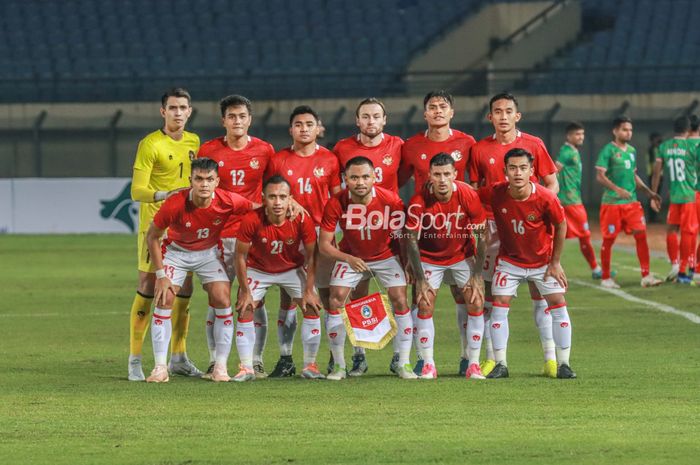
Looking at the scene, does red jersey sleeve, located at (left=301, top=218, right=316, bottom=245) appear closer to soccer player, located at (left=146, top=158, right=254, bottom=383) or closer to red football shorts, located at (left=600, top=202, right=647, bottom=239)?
soccer player, located at (left=146, top=158, right=254, bottom=383)

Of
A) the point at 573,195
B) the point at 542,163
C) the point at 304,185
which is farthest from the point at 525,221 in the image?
the point at 573,195

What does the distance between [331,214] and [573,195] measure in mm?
8868

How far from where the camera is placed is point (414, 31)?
35.7 m

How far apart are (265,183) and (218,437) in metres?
2.55

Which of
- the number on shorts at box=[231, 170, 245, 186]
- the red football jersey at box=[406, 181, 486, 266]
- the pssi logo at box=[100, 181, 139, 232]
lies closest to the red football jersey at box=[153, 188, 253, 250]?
A: the number on shorts at box=[231, 170, 245, 186]

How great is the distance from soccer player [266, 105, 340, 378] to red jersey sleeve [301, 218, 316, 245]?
0.38m

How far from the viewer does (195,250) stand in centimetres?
916

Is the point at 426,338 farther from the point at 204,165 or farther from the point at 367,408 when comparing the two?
the point at 204,165

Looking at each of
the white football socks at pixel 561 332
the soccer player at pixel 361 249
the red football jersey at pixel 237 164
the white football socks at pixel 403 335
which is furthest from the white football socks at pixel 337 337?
the white football socks at pixel 561 332

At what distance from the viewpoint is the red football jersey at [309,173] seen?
9.49 metres

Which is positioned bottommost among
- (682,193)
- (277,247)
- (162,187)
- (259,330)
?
(259,330)

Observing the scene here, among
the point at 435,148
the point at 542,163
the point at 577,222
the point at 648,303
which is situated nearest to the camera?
the point at 435,148

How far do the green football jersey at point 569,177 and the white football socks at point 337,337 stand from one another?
8.52 meters

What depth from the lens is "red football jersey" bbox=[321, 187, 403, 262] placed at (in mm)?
9000
